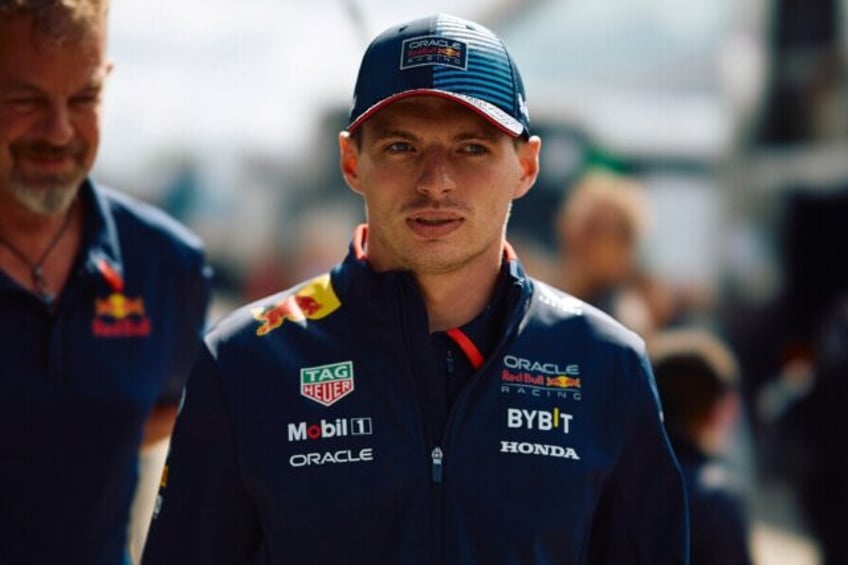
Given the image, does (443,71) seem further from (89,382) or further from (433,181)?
(89,382)

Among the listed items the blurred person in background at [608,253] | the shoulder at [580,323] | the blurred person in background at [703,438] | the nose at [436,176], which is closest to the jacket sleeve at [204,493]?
the nose at [436,176]

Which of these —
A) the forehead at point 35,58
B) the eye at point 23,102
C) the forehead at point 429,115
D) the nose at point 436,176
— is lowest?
the nose at point 436,176

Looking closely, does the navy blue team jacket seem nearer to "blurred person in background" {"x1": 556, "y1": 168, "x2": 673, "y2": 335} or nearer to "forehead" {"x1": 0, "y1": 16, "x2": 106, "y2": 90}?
"forehead" {"x1": 0, "y1": 16, "x2": 106, "y2": 90}

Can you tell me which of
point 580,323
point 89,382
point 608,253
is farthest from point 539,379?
→ point 608,253

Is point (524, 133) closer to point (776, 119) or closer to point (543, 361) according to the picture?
point (543, 361)

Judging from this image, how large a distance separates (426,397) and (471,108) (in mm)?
485

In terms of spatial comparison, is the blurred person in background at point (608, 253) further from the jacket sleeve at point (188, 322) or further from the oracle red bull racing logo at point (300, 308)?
the oracle red bull racing logo at point (300, 308)

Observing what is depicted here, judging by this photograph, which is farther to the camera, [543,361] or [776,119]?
[776,119]

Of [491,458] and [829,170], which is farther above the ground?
[829,170]

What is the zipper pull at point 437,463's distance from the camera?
7.32 ft

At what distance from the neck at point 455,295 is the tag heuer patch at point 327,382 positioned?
180 mm

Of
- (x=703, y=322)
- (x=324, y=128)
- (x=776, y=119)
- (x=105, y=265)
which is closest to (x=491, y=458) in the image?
(x=105, y=265)

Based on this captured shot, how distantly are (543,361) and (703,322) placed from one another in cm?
722

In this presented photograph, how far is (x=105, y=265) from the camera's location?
10.2ft
